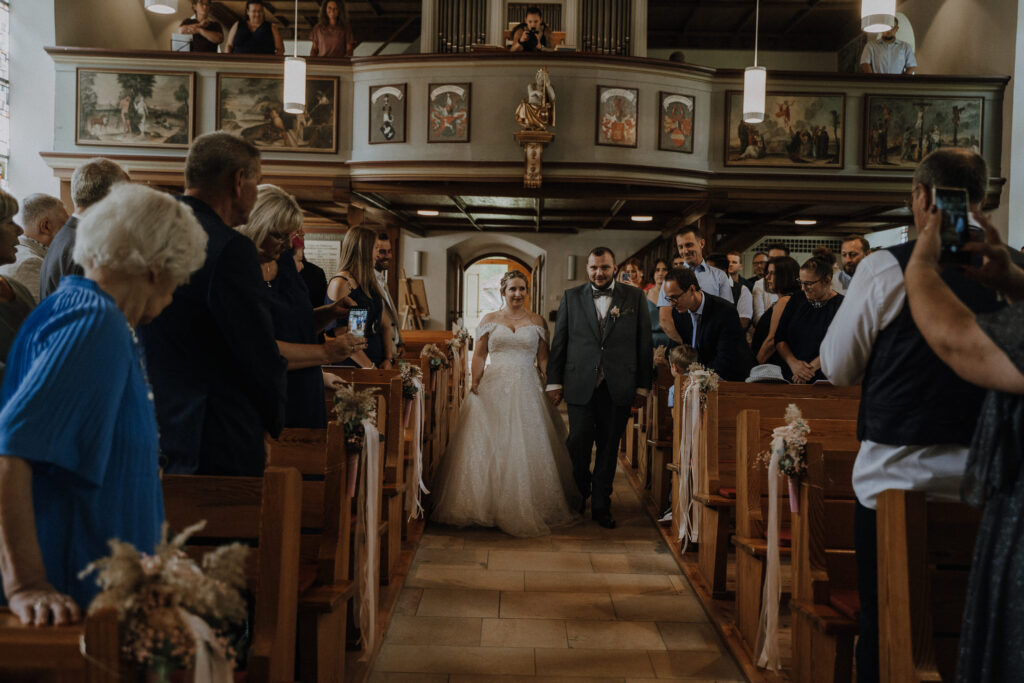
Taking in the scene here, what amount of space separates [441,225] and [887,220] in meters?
7.62

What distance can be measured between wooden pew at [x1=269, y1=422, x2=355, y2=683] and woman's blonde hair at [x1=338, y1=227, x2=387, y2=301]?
1.86 m

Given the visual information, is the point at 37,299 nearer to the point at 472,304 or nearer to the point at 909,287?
the point at 909,287

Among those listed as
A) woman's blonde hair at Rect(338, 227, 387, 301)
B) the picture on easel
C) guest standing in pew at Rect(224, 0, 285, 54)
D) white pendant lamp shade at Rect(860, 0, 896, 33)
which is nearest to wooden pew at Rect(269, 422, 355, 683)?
woman's blonde hair at Rect(338, 227, 387, 301)

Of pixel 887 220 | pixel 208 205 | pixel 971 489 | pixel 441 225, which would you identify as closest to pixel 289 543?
pixel 208 205

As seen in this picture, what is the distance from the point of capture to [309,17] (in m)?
13.9

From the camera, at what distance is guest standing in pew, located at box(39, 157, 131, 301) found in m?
2.82

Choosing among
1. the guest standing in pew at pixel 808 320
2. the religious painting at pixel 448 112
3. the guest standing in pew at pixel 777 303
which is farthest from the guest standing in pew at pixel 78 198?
the religious painting at pixel 448 112

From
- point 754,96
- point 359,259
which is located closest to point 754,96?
point 754,96

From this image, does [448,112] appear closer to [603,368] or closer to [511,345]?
[511,345]

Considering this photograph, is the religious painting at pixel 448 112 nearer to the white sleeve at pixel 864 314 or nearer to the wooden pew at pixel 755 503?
the wooden pew at pixel 755 503

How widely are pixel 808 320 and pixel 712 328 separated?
25.9 inches

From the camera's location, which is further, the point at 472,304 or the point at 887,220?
the point at 472,304

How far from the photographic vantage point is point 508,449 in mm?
5328

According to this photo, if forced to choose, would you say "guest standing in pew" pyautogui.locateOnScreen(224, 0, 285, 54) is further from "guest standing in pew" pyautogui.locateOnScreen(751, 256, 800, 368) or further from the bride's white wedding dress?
"guest standing in pew" pyautogui.locateOnScreen(751, 256, 800, 368)
